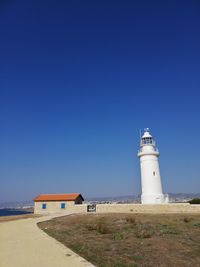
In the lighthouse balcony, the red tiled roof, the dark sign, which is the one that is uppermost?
the lighthouse balcony

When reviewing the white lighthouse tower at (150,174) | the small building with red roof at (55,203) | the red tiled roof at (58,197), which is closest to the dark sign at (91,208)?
the small building with red roof at (55,203)

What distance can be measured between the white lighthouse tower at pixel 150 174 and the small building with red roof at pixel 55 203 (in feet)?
35.1

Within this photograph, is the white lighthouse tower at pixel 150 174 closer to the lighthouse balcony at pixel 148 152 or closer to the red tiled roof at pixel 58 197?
the lighthouse balcony at pixel 148 152

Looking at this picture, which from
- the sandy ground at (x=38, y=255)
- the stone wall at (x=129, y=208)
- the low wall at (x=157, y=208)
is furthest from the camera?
the stone wall at (x=129, y=208)

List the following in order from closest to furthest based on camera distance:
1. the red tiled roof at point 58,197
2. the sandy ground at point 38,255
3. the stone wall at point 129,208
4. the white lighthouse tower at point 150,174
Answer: the sandy ground at point 38,255, the stone wall at point 129,208, the white lighthouse tower at point 150,174, the red tiled roof at point 58,197

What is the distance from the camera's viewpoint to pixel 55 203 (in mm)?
37812

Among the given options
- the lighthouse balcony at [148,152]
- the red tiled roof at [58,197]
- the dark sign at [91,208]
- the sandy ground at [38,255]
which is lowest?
the sandy ground at [38,255]

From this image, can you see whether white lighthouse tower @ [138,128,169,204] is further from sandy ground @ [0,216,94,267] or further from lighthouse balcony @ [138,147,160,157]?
sandy ground @ [0,216,94,267]

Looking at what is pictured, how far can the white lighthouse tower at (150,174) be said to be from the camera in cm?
3328

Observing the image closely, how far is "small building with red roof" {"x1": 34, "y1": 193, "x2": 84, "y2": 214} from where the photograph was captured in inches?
1475

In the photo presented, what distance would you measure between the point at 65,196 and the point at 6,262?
104ft

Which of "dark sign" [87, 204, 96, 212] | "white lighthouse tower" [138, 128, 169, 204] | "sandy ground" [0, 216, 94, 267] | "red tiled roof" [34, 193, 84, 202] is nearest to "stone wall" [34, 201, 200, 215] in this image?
"dark sign" [87, 204, 96, 212]

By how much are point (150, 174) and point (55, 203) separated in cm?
1510

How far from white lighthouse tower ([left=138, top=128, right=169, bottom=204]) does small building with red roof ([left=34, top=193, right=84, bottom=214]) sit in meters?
10.7
